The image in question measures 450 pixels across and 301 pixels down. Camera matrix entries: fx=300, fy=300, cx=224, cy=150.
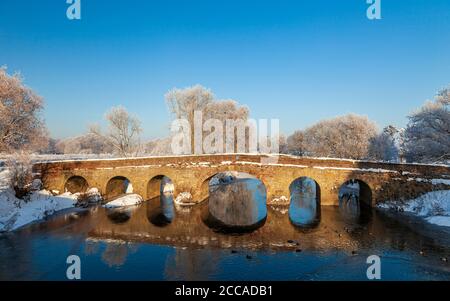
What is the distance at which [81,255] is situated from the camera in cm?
1605

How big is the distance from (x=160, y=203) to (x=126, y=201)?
3.35 meters

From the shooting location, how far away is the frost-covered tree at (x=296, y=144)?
63.4m

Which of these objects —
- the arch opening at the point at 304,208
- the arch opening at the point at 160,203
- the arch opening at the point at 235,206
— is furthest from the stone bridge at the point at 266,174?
the arch opening at the point at 235,206

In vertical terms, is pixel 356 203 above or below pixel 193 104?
below

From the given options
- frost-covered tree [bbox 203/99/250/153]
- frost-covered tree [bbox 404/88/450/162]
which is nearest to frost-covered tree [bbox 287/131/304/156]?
frost-covered tree [bbox 203/99/250/153]

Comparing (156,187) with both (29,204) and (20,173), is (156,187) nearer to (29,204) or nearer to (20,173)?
(29,204)

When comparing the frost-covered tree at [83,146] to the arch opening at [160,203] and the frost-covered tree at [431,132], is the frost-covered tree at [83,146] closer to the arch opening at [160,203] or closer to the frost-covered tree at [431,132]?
the arch opening at [160,203]

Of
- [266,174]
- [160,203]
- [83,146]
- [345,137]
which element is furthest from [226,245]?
[83,146]

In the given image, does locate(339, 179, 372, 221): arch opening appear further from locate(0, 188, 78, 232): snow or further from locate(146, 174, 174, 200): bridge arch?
locate(0, 188, 78, 232): snow

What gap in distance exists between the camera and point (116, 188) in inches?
1329

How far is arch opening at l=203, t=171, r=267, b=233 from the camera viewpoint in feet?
73.6

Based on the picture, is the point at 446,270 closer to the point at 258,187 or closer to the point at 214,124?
the point at 258,187
